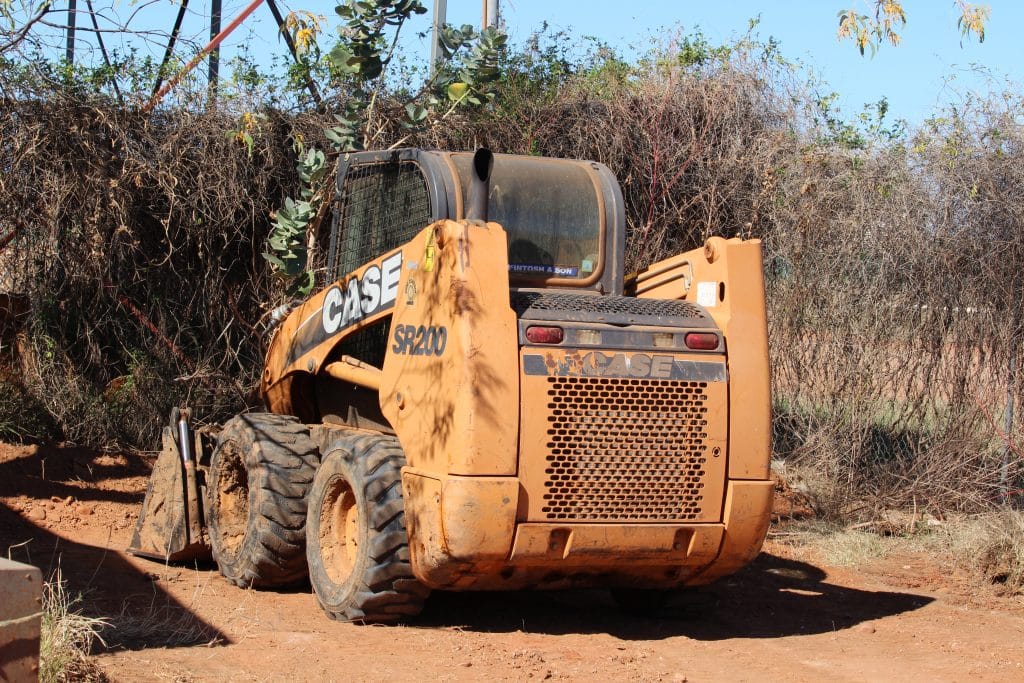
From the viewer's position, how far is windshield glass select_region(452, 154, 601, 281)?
665cm

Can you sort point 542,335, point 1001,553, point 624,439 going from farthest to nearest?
point 1001,553
point 624,439
point 542,335

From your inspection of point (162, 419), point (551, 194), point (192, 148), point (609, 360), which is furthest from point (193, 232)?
point (609, 360)

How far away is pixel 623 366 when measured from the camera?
5801 mm

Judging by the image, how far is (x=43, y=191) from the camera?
9.77 meters

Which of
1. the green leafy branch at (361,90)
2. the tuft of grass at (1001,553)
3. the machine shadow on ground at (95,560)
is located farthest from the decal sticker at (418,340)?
the tuft of grass at (1001,553)

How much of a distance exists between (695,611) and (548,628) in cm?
95

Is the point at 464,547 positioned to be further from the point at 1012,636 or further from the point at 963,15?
the point at 963,15

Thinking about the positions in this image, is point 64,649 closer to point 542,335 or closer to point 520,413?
point 520,413

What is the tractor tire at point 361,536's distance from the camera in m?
5.89

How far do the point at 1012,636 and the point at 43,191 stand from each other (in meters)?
7.88

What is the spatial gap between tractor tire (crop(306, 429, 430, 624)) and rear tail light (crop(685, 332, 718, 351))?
5.10ft

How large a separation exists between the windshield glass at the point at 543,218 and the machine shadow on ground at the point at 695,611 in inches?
75.3

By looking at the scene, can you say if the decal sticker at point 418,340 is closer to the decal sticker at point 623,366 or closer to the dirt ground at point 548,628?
the decal sticker at point 623,366

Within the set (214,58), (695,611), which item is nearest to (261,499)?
(695,611)
